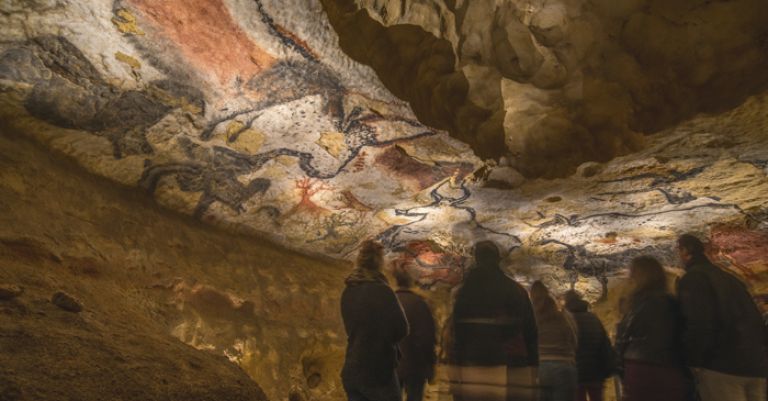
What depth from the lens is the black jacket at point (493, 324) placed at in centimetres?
246

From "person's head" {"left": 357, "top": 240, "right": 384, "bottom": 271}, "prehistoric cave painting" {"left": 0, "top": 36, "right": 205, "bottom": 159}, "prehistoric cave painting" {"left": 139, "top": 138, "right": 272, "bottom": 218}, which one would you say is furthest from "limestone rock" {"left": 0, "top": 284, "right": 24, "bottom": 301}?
"person's head" {"left": 357, "top": 240, "right": 384, "bottom": 271}

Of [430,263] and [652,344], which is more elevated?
[430,263]

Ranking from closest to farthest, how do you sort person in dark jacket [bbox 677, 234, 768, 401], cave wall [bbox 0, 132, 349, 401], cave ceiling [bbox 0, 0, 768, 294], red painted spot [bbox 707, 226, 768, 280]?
cave wall [bbox 0, 132, 349, 401] < cave ceiling [bbox 0, 0, 768, 294] < person in dark jacket [bbox 677, 234, 768, 401] < red painted spot [bbox 707, 226, 768, 280]

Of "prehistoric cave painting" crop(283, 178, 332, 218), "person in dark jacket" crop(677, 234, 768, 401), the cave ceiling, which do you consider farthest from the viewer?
"prehistoric cave painting" crop(283, 178, 332, 218)

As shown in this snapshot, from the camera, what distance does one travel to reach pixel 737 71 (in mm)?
2027

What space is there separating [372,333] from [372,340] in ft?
0.12

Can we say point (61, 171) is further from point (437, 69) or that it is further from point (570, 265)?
point (570, 265)

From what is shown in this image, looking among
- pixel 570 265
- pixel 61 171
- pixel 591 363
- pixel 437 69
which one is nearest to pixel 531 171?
pixel 437 69

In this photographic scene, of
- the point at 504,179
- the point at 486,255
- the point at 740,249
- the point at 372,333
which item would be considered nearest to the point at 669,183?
the point at 504,179

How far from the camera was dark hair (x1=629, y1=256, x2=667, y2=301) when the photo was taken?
254 centimetres

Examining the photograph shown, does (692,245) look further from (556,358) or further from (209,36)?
(209,36)

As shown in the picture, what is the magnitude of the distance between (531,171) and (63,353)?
7.96 ft

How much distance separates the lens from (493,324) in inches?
97.7

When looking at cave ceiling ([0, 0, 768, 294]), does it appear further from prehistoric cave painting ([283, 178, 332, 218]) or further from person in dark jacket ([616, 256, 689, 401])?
person in dark jacket ([616, 256, 689, 401])
